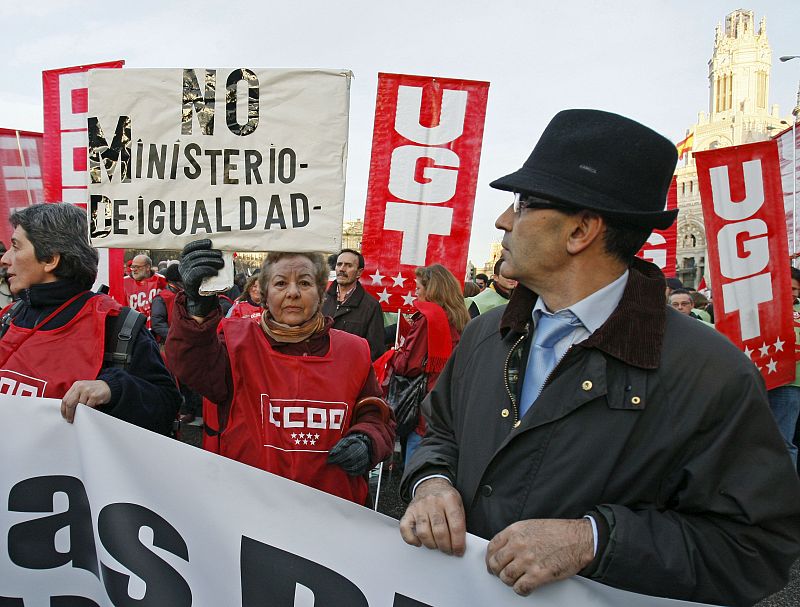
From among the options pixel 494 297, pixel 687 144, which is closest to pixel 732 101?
pixel 687 144

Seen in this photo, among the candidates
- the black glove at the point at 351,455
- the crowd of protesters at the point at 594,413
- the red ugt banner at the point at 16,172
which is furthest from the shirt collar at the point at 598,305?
the red ugt banner at the point at 16,172

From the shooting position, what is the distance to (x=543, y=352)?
1713 mm

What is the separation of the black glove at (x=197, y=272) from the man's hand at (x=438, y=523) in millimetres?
1136

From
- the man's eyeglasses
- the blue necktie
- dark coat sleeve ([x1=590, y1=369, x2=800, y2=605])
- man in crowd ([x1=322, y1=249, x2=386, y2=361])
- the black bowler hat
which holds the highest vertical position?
the black bowler hat

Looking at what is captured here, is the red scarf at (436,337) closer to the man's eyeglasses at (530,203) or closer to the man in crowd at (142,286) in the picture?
the man's eyeglasses at (530,203)

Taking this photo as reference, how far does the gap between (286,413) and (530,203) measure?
4.42ft

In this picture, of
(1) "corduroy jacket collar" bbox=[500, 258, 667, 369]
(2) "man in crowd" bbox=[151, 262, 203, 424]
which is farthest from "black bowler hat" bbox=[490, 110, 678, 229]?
(2) "man in crowd" bbox=[151, 262, 203, 424]

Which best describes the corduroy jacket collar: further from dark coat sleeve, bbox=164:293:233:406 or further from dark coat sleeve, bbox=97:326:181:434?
dark coat sleeve, bbox=97:326:181:434

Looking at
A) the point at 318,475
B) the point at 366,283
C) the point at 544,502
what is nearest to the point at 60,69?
the point at 366,283

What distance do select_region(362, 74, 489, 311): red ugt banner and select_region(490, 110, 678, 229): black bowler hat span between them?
3990 mm

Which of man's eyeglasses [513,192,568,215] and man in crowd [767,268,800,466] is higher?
man's eyeglasses [513,192,568,215]

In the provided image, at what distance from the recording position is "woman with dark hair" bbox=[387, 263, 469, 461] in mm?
5004

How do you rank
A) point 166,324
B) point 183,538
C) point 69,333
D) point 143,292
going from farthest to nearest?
point 143,292
point 166,324
point 69,333
point 183,538

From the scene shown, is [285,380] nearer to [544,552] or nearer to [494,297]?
[544,552]
